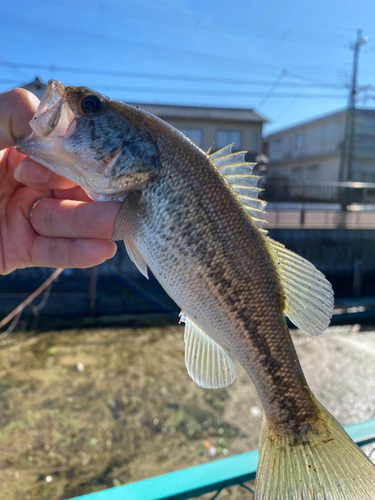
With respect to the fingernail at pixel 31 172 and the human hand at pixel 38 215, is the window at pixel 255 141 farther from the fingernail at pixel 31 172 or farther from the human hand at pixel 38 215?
the fingernail at pixel 31 172

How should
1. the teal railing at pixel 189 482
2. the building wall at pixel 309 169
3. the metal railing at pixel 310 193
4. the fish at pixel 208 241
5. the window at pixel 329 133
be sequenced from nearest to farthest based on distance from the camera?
the fish at pixel 208 241 < the teal railing at pixel 189 482 < the metal railing at pixel 310 193 < the building wall at pixel 309 169 < the window at pixel 329 133

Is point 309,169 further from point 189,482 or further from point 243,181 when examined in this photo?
point 189,482

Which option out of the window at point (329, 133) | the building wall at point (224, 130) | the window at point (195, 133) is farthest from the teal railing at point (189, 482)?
the window at point (329, 133)

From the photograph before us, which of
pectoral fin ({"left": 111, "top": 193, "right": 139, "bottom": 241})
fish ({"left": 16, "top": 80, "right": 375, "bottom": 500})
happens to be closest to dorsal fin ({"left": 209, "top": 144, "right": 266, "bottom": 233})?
fish ({"left": 16, "top": 80, "right": 375, "bottom": 500})

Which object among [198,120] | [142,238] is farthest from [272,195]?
[142,238]

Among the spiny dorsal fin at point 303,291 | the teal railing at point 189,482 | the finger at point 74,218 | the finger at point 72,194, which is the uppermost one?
the finger at point 72,194

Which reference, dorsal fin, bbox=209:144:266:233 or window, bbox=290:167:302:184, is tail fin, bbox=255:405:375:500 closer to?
dorsal fin, bbox=209:144:266:233

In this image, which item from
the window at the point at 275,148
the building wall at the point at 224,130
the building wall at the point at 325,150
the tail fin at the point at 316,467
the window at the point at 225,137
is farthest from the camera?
the window at the point at 275,148

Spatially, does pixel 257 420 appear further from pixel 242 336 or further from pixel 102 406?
pixel 242 336
